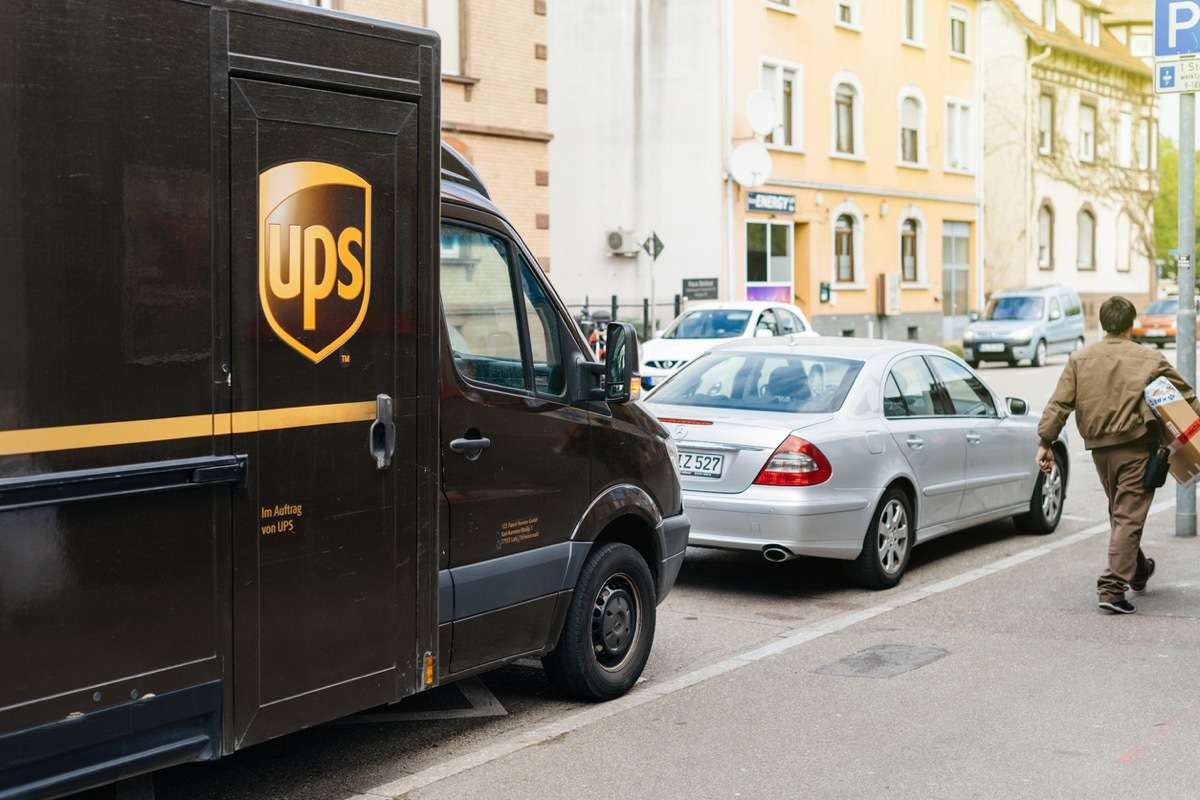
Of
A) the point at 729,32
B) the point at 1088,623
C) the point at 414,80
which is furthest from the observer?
the point at 729,32

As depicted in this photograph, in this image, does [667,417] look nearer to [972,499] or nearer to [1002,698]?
[972,499]

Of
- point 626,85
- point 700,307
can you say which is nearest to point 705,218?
point 626,85

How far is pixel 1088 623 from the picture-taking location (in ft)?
26.3

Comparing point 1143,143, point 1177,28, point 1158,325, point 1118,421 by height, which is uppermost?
point 1143,143

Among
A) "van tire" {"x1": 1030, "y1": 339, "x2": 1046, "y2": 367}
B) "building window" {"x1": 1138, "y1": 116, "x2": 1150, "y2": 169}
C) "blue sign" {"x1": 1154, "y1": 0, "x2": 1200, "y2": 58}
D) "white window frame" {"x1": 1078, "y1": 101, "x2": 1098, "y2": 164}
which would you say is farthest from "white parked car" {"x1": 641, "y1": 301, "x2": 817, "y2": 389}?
"building window" {"x1": 1138, "y1": 116, "x2": 1150, "y2": 169}

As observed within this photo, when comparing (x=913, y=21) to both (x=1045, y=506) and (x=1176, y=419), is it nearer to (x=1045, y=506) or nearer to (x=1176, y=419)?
(x=1045, y=506)

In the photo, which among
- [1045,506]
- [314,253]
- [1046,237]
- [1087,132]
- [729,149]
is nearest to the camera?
[314,253]

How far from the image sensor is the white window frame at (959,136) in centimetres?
4297

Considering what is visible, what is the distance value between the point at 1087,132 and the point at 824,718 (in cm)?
5029

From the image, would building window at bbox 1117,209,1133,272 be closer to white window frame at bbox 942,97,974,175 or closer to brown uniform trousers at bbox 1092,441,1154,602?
white window frame at bbox 942,97,974,175

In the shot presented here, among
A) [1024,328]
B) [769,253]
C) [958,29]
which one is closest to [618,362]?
[769,253]

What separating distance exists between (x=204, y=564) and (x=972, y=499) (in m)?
6.78

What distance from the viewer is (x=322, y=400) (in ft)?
15.8

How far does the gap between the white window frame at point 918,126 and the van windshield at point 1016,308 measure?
236 inches
